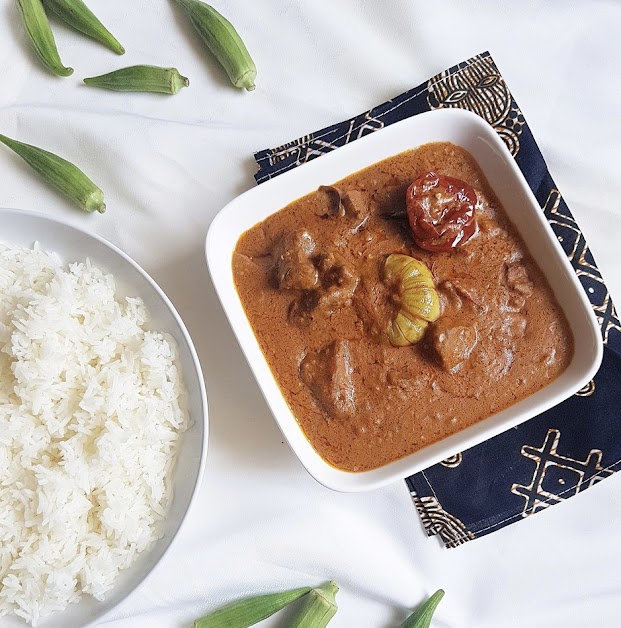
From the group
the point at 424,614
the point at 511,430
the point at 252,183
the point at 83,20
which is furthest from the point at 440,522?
the point at 83,20

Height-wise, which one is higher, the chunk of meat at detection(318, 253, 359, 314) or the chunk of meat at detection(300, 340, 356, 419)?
the chunk of meat at detection(318, 253, 359, 314)

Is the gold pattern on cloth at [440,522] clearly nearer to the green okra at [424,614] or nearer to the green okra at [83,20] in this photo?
the green okra at [424,614]

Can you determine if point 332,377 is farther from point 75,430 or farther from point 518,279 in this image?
point 75,430

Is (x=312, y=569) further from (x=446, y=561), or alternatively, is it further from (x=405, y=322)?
(x=405, y=322)

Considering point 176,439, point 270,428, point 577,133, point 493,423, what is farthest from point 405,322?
point 577,133

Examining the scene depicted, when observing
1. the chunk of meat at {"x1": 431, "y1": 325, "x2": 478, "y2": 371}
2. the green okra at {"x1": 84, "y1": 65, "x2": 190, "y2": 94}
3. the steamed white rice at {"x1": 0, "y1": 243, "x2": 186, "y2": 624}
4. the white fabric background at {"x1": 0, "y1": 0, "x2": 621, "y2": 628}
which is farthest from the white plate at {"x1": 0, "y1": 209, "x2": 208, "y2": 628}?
the chunk of meat at {"x1": 431, "y1": 325, "x2": 478, "y2": 371}

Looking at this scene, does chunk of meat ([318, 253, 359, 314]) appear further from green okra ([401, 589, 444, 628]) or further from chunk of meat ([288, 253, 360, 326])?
green okra ([401, 589, 444, 628])

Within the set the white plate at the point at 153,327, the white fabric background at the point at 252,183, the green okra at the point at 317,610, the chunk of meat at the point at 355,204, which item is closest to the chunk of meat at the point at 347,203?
the chunk of meat at the point at 355,204
